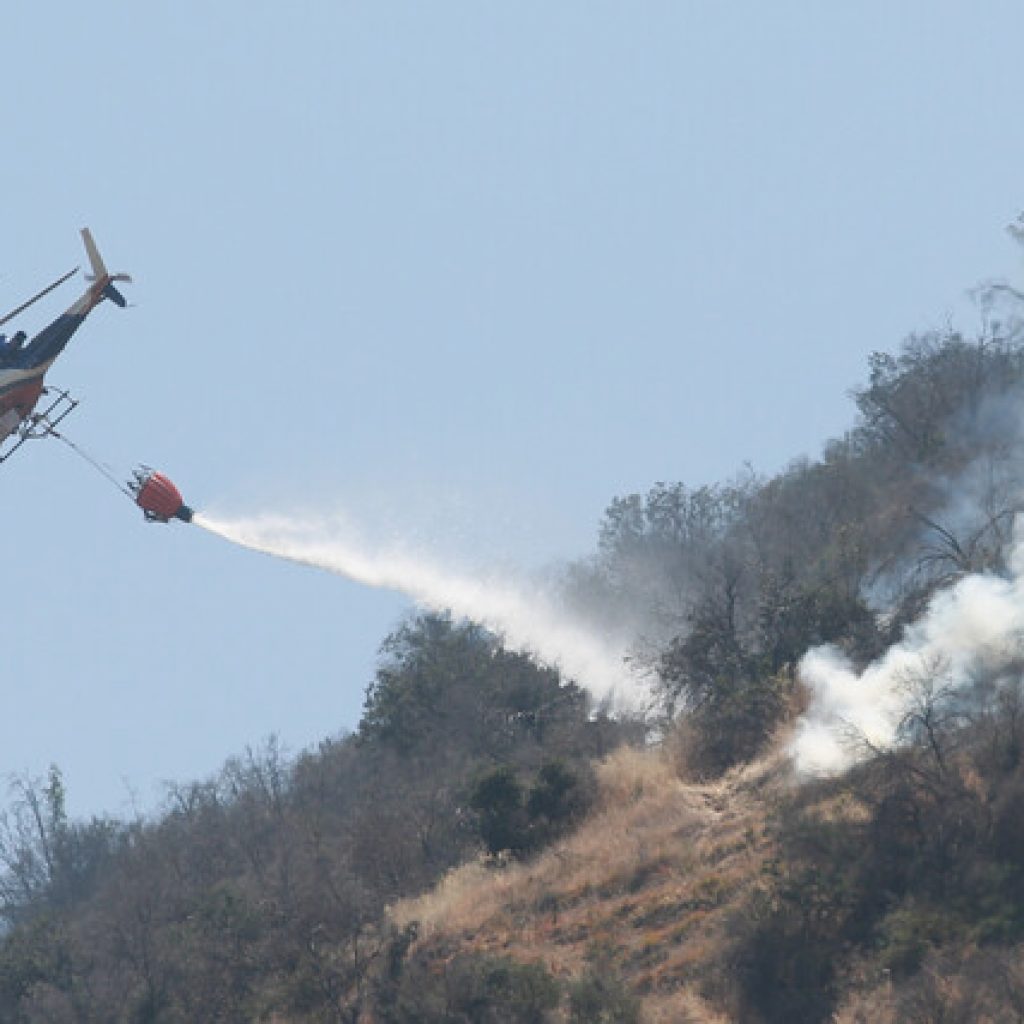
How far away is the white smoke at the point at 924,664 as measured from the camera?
48344mm

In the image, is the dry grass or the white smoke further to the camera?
the white smoke

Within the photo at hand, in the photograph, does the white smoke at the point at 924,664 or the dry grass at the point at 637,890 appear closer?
the dry grass at the point at 637,890

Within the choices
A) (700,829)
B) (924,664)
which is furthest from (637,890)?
(924,664)

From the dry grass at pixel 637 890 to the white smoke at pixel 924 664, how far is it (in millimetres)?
2248

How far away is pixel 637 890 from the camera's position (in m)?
50.3

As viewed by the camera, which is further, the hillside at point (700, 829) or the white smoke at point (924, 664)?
the white smoke at point (924, 664)

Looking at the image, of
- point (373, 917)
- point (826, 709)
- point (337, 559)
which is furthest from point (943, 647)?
point (337, 559)

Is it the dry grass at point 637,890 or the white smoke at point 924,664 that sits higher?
the white smoke at point 924,664

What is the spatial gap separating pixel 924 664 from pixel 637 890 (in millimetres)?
8603

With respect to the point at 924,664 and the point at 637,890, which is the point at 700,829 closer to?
the point at 637,890

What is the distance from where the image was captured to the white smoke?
159ft

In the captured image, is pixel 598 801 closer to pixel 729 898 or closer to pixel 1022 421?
pixel 729 898

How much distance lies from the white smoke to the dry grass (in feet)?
7.37

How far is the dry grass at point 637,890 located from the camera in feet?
152
